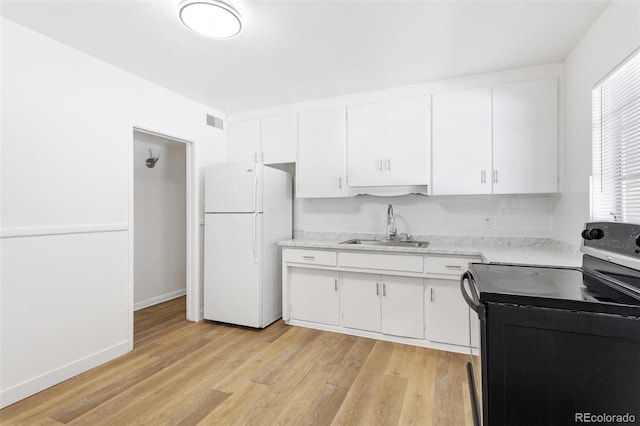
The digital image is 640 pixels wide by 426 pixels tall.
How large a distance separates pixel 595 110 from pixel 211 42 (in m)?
2.65

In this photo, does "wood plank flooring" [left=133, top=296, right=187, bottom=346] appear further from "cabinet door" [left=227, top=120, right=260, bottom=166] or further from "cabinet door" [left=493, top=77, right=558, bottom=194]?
"cabinet door" [left=493, top=77, right=558, bottom=194]

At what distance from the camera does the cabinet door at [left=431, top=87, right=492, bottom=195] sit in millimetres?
2715

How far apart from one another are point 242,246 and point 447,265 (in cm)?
198

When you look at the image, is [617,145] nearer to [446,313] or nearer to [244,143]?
[446,313]

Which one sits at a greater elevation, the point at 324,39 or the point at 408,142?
the point at 324,39

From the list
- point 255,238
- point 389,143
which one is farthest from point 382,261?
point 255,238

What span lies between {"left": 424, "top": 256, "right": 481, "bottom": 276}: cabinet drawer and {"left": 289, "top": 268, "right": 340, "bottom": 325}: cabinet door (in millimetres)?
897

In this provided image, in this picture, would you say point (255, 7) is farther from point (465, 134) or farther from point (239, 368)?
point (239, 368)

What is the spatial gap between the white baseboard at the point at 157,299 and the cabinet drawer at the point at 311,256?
2089mm

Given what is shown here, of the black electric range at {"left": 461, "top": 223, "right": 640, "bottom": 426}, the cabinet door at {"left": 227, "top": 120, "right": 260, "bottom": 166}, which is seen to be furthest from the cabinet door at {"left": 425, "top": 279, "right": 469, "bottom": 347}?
the cabinet door at {"left": 227, "top": 120, "right": 260, "bottom": 166}

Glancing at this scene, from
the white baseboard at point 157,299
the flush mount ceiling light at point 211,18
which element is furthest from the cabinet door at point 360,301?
the white baseboard at point 157,299

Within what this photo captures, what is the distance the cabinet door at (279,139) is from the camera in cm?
347

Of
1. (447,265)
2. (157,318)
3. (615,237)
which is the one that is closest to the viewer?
(615,237)

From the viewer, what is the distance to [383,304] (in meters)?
2.82
